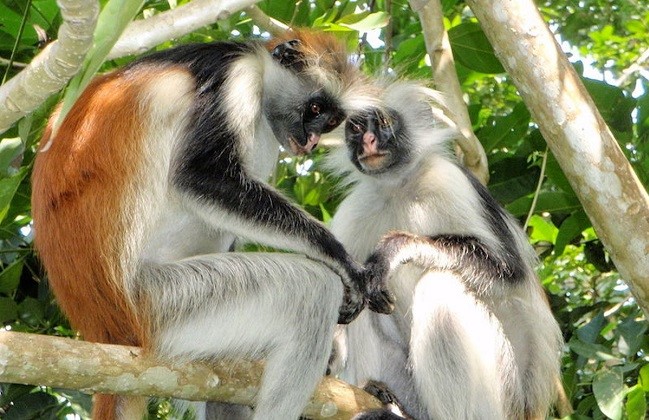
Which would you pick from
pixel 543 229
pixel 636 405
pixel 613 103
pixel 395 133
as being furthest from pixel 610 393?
pixel 543 229

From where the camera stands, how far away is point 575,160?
15.1 ft

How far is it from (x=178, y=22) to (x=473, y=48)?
8.98 feet

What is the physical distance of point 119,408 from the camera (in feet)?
14.8

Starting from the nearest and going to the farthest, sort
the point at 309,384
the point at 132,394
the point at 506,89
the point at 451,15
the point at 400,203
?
the point at 132,394 → the point at 309,384 → the point at 400,203 → the point at 451,15 → the point at 506,89

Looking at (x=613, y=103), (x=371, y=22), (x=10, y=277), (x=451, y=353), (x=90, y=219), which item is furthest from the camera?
(x=10, y=277)

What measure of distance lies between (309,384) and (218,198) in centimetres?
102

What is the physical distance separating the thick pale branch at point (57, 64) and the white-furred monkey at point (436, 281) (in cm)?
244

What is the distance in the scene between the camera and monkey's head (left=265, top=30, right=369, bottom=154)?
5.64 meters

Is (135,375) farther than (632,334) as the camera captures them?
No

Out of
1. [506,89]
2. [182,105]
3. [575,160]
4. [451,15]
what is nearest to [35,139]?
[182,105]

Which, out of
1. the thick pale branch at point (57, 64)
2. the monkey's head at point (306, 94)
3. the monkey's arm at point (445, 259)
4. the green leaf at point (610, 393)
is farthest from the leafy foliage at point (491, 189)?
the thick pale branch at point (57, 64)

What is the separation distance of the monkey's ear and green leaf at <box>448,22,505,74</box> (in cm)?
126

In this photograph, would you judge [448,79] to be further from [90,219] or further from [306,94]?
[90,219]

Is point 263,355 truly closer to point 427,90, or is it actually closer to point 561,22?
point 427,90
